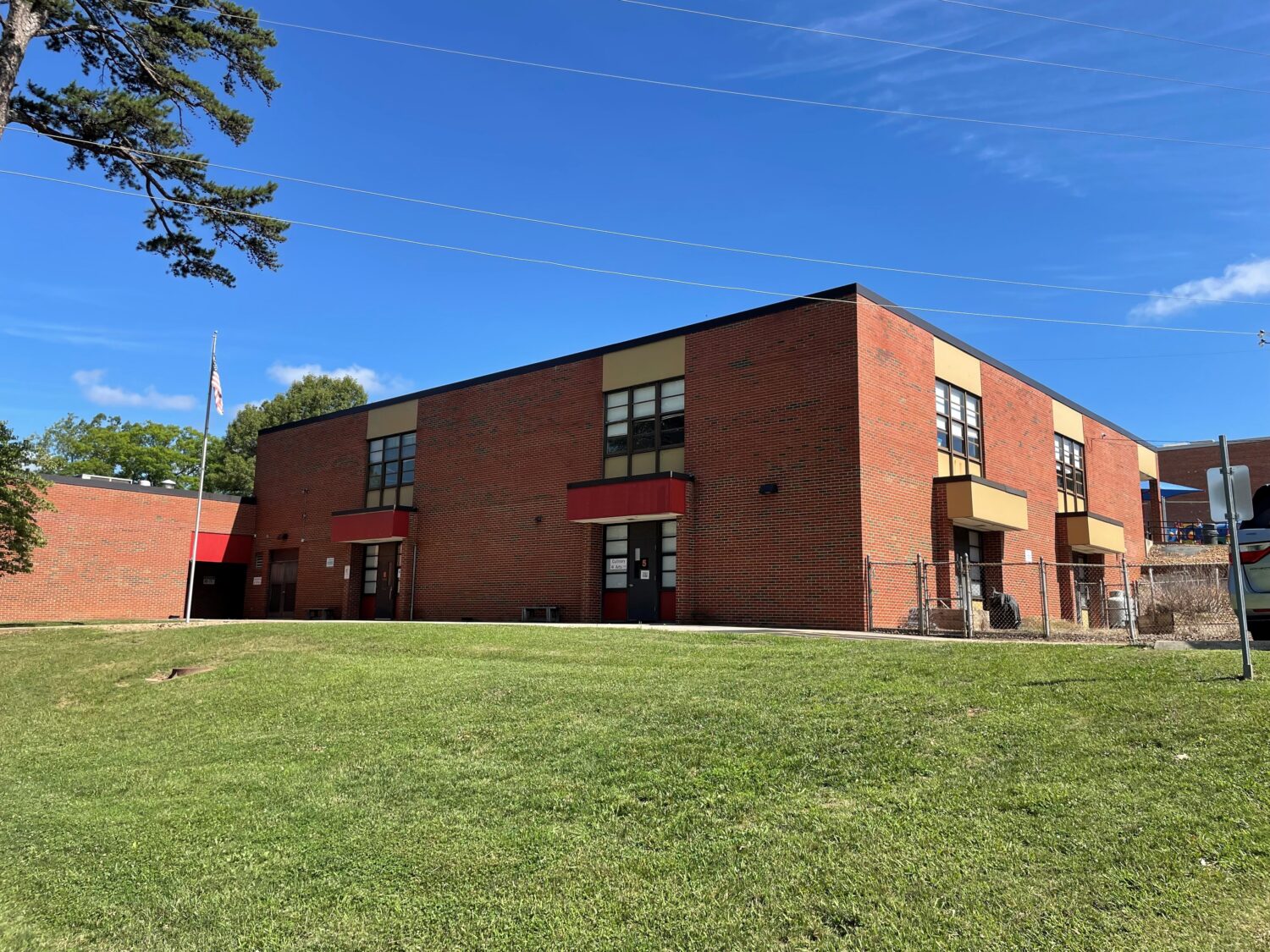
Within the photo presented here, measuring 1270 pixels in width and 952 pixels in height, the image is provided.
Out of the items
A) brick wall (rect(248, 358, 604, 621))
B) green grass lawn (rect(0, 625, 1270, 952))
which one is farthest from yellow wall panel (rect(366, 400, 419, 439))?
green grass lawn (rect(0, 625, 1270, 952))

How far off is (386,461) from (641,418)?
35.9 ft

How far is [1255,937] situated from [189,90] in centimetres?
1828

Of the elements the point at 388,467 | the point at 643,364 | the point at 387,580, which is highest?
the point at 643,364

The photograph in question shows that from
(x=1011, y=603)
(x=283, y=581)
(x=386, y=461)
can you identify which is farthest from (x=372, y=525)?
(x=1011, y=603)

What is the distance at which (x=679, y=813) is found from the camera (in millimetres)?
6082

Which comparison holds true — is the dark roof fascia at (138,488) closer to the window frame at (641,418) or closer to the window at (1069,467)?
the window frame at (641,418)

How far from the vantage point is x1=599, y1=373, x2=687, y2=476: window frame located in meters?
21.1

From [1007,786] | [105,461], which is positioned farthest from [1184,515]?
[105,461]

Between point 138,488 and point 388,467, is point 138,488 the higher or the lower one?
the lower one

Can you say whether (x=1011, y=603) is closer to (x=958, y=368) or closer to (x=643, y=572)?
(x=958, y=368)

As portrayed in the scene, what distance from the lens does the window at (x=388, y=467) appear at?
2819 cm

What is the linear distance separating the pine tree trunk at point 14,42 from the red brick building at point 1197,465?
49.5m

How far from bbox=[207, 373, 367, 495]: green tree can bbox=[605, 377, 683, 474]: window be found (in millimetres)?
38365

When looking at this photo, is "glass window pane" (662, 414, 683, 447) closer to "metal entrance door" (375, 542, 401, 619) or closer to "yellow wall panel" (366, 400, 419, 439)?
"yellow wall panel" (366, 400, 419, 439)
